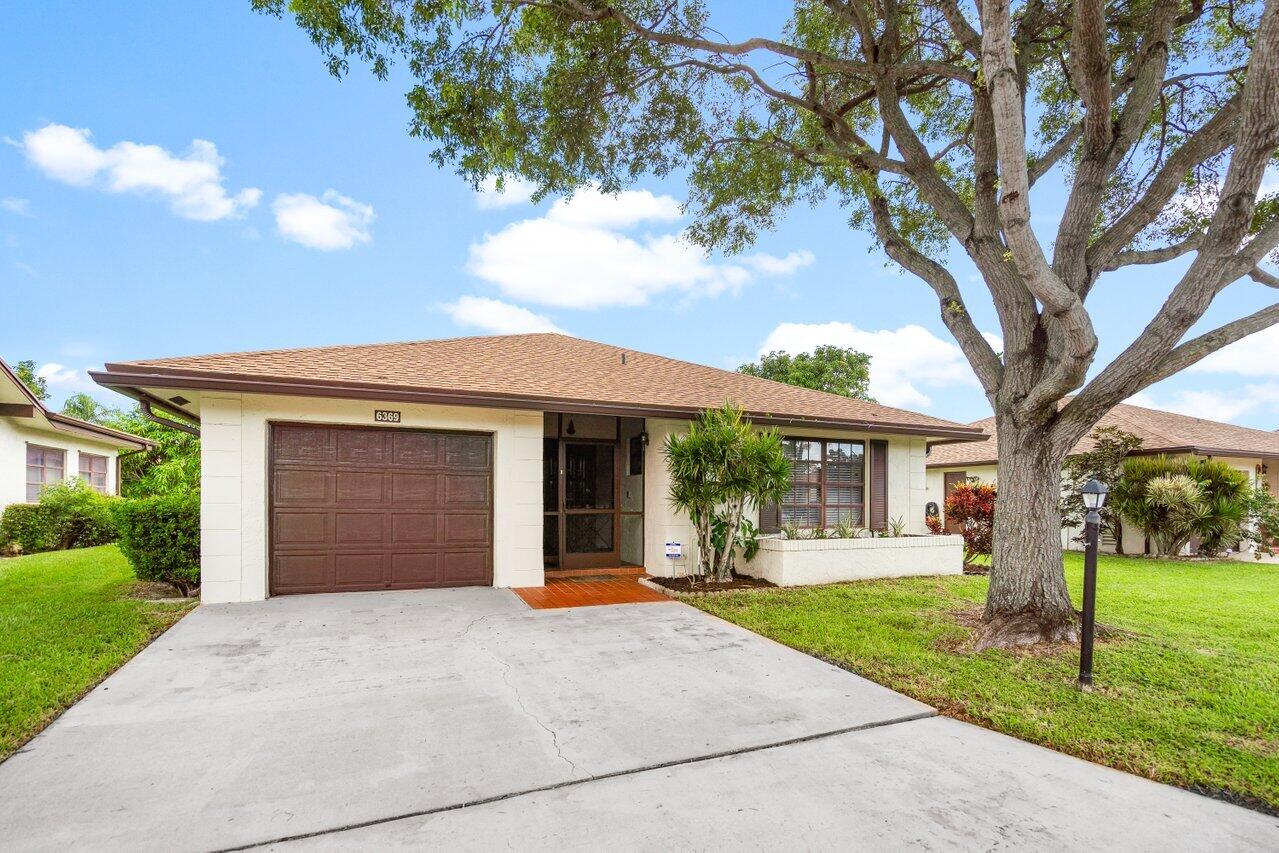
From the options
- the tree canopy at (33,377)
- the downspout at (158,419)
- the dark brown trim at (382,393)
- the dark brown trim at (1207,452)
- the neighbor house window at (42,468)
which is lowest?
the neighbor house window at (42,468)

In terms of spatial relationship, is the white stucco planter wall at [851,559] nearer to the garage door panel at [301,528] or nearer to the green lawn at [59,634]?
the garage door panel at [301,528]

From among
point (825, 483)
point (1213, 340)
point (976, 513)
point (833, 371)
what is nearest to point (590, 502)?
point (825, 483)

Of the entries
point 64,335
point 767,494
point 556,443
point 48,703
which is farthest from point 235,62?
point 64,335

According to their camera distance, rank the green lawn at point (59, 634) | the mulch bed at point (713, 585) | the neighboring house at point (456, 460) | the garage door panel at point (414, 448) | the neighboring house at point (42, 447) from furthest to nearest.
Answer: the neighboring house at point (42, 447), the mulch bed at point (713, 585), the garage door panel at point (414, 448), the neighboring house at point (456, 460), the green lawn at point (59, 634)

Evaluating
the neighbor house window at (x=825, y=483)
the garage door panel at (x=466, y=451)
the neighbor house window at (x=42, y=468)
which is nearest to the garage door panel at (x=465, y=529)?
the garage door panel at (x=466, y=451)

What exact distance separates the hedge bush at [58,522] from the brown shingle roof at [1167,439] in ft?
70.9

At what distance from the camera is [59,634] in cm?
573

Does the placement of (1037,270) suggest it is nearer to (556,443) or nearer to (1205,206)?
(1205,206)

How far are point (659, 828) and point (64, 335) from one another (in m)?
28.1

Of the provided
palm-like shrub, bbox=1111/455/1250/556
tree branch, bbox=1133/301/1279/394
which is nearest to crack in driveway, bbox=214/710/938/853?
tree branch, bbox=1133/301/1279/394

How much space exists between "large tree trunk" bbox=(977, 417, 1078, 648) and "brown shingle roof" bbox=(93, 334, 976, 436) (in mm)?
3661

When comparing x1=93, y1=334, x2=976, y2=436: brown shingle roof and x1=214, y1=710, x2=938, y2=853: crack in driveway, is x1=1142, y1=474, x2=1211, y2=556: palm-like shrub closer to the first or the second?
x1=93, y1=334, x2=976, y2=436: brown shingle roof

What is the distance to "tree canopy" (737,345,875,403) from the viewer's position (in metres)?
28.1

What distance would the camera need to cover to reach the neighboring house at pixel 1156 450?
14.7 m
